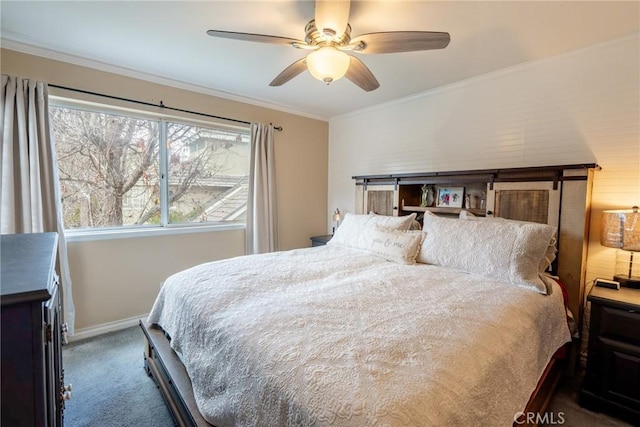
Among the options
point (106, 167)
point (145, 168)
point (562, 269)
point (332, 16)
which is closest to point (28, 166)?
point (106, 167)

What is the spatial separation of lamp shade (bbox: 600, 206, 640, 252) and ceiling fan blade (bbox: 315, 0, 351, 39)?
2.09 meters

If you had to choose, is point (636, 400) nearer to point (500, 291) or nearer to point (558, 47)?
point (500, 291)

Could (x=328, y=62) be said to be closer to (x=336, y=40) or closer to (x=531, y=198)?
(x=336, y=40)

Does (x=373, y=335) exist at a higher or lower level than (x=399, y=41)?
lower

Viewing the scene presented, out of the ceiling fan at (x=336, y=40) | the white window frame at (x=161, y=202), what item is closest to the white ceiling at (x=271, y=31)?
the ceiling fan at (x=336, y=40)

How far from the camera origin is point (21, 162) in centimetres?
221

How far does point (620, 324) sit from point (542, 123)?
159cm

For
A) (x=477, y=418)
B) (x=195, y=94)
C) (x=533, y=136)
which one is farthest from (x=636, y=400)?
(x=195, y=94)

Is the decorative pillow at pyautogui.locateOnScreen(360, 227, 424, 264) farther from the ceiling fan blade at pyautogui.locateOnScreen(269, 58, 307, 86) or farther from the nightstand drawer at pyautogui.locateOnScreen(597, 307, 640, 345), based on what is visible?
the ceiling fan blade at pyautogui.locateOnScreen(269, 58, 307, 86)

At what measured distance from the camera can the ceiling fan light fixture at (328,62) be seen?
1.66 m

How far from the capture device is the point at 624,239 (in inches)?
71.4

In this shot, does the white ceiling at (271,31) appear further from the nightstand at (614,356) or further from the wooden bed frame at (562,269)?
the nightstand at (614,356)

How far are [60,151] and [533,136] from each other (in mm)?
4126

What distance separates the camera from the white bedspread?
86cm
